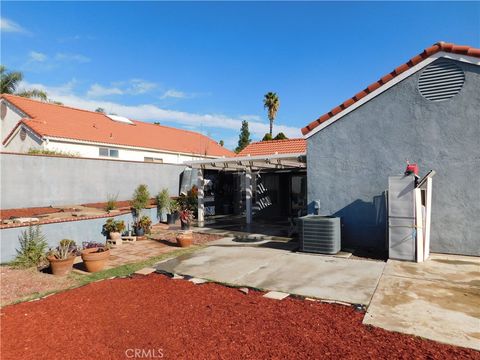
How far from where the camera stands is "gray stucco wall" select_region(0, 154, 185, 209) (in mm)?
12516

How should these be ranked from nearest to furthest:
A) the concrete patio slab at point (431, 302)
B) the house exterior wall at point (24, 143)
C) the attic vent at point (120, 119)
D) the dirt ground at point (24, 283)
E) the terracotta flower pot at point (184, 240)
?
the concrete patio slab at point (431, 302) → the dirt ground at point (24, 283) → the terracotta flower pot at point (184, 240) → the house exterior wall at point (24, 143) → the attic vent at point (120, 119)

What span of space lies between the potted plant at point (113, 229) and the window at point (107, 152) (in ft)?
34.1

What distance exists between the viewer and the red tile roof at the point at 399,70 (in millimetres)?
8219

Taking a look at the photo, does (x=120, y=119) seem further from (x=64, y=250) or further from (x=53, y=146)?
(x=64, y=250)

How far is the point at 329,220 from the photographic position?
9.03 m

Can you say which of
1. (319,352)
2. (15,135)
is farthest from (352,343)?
(15,135)

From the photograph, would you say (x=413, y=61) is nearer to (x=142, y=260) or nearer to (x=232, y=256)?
(x=232, y=256)

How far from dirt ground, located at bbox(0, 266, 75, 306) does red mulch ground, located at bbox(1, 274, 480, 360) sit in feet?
2.41

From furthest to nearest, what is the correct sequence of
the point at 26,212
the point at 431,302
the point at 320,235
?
the point at 26,212, the point at 320,235, the point at 431,302

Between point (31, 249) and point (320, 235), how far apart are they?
329 inches

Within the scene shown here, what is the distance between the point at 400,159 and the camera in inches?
363

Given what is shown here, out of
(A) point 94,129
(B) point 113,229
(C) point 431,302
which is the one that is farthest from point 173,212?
(C) point 431,302

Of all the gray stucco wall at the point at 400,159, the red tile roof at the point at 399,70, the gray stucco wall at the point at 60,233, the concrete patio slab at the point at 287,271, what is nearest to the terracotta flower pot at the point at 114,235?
the gray stucco wall at the point at 60,233

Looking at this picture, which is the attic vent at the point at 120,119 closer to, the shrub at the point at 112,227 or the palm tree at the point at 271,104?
the shrub at the point at 112,227
